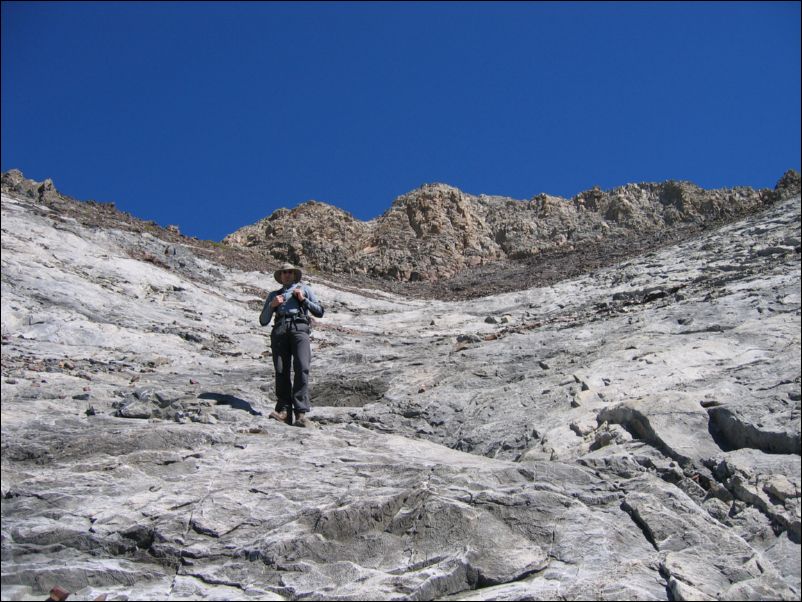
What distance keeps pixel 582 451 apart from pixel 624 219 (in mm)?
34913

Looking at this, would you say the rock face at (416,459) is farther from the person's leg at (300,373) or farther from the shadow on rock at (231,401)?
the person's leg at (300,373)

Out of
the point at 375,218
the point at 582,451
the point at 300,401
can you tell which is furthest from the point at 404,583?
the point at 375,218

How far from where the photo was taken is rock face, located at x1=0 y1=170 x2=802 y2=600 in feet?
19.5

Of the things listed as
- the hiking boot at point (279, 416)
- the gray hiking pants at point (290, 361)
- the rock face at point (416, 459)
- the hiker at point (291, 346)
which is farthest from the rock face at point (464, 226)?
the hiking boot at point (279, 416)

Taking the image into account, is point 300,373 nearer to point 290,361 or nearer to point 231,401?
point 290,361

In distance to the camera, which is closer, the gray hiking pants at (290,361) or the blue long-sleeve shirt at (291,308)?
the gray hiking pants at (290,361)

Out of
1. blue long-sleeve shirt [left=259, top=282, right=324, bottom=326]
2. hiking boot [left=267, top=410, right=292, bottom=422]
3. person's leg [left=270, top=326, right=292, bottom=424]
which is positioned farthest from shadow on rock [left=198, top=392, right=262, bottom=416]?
blue long-sleeve shirt [left=259, top=282, right=324, bottom=326]

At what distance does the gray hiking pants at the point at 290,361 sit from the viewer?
385 inches

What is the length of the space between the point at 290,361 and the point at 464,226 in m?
31.3

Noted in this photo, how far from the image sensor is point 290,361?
10.1 m

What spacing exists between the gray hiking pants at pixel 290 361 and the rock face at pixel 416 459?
0.39 m

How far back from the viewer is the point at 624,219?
136 ft

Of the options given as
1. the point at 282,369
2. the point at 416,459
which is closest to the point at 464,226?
the point at 282,369

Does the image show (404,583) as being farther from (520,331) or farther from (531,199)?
A: (531,199)
